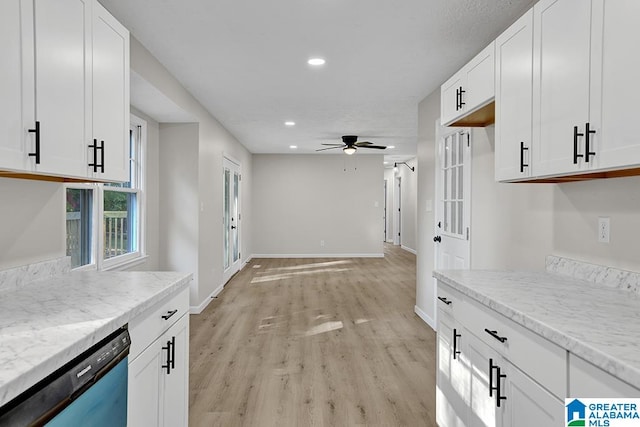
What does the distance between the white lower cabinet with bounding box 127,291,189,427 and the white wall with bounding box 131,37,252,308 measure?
2.13 meters

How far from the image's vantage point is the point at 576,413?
1.12 m

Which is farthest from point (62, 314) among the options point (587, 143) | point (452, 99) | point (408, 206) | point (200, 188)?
point (408, 206)

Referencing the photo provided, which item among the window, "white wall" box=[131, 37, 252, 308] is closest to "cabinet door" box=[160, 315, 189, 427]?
the window

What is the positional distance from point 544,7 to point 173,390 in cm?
242

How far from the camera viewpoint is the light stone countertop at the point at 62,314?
3.21ft

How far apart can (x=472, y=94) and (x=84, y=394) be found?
7.87 feet

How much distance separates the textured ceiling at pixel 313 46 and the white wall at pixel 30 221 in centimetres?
124

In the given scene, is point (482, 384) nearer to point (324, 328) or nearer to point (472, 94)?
point (472, 94)

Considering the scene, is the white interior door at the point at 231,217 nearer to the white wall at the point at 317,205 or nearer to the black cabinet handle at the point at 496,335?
the white wall at the point at 317,205

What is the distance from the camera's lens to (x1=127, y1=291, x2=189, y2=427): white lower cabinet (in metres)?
1.53

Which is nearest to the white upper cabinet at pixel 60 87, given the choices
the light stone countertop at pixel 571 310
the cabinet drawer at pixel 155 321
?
the cabinet drawer at pixel 155 321

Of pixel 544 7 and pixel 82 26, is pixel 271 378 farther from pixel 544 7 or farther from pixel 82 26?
pixel 544 7

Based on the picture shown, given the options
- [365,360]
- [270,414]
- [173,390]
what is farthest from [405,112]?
[173,390]

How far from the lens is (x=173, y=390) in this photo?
1896 mm
